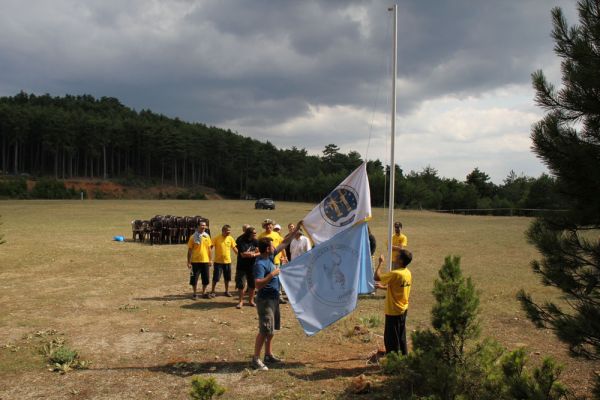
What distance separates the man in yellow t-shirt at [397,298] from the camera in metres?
6.49

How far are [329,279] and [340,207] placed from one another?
4.52 ft

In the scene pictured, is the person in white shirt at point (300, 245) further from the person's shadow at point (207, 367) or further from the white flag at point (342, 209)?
the person's shadow at point (207, 367)

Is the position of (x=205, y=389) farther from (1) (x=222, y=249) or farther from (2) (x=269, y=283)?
(1) (x=222, y=249)

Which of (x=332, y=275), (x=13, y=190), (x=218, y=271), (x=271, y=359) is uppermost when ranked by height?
(x=13, y=190)

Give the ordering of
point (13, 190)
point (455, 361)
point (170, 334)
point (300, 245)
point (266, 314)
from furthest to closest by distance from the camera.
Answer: point (13, 190) < point (300, 245) < point (170, 334) < point (266, 314) < point (455, 361)

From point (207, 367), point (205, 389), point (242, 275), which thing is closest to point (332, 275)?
point (207, 367)

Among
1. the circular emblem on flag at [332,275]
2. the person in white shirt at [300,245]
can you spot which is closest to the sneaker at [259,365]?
the circular emblem on flag at [332,275]

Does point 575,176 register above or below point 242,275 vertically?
above

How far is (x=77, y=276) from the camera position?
48.8 feet

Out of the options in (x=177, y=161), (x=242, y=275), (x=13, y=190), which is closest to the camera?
(x=242, y=275)

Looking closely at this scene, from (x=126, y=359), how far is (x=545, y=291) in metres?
10.7

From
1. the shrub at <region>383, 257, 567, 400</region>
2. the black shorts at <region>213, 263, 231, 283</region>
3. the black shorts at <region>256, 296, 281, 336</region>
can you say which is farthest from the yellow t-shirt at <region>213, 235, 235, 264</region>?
the shrub at <region>383, 257, 567, 400</region>

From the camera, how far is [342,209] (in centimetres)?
789

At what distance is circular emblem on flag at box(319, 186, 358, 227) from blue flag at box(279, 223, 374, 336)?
586 mm
